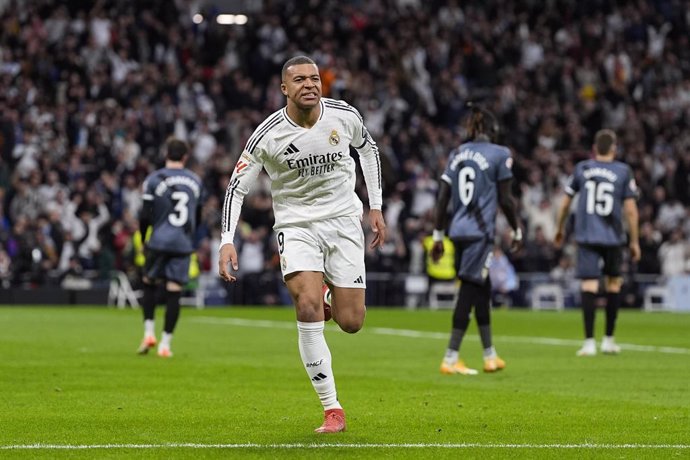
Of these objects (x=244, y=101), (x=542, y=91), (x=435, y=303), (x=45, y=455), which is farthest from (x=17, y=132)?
(x=45, y=455)

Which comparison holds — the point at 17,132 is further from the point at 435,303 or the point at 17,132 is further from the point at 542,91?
the point at 542,91

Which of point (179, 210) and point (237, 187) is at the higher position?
point (179, 210)

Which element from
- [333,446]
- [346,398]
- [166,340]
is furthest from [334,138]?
[166,340]

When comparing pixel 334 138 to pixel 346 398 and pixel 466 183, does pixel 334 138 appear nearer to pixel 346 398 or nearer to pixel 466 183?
pixel 346 398

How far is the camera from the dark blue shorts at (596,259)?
17.7m

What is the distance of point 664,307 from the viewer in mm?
34750

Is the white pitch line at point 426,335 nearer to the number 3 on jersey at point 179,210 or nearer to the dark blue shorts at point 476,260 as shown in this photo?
the dark blue shorts at point 476,260

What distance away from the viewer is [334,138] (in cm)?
972

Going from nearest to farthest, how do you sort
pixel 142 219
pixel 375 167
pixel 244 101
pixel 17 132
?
1. pixel 375 167
2. pixel 142 219
3. pixel 17 132
4. pixel 244 101

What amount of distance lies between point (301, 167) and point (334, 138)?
0.97 ft

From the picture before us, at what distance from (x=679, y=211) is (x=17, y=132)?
53.8 feet

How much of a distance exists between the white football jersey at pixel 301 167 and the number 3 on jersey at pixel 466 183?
4.93m

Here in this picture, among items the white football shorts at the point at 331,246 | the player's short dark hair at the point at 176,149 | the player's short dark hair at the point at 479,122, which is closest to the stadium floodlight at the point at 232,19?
the player's short dark hair at the point at 176,149

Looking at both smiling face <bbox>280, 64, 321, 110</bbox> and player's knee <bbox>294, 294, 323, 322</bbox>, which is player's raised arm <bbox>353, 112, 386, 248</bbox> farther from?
player's knee <bbox>294, 294, 323, 322</bbox>
